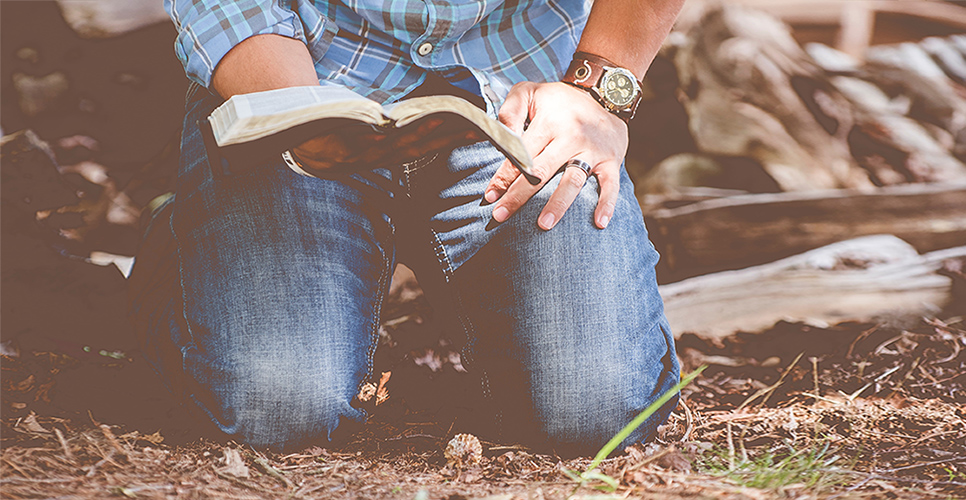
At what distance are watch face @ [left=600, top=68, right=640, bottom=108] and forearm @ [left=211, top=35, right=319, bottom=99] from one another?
1.98 feet

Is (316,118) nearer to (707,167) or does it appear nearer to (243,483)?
(243,483)

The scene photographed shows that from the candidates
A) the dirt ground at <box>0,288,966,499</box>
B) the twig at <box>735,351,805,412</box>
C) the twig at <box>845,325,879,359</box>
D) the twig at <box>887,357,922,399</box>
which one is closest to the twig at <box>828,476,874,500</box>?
the dirt ground at <box>0,288,966,499</box>

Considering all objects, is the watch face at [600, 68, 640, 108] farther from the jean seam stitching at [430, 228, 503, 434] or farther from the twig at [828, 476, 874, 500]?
the twig at [828, 476, 874, 500]

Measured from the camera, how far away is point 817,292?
199 centimetres

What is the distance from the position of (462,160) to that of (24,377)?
116cm

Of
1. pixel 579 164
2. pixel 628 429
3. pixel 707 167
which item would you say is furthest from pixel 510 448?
pixel 707 167

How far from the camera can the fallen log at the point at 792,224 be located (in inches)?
89.7

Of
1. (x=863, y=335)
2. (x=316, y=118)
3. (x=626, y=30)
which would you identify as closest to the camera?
(x=316, y=118)

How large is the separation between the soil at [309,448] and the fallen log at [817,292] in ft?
0.16

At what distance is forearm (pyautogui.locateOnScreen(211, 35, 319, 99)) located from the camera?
123 cm

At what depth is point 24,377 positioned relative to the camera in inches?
59.5

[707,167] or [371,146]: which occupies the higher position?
[371,146]

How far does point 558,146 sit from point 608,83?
21 cm

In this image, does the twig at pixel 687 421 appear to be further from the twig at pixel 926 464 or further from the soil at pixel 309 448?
the twig at pixel 926 464
